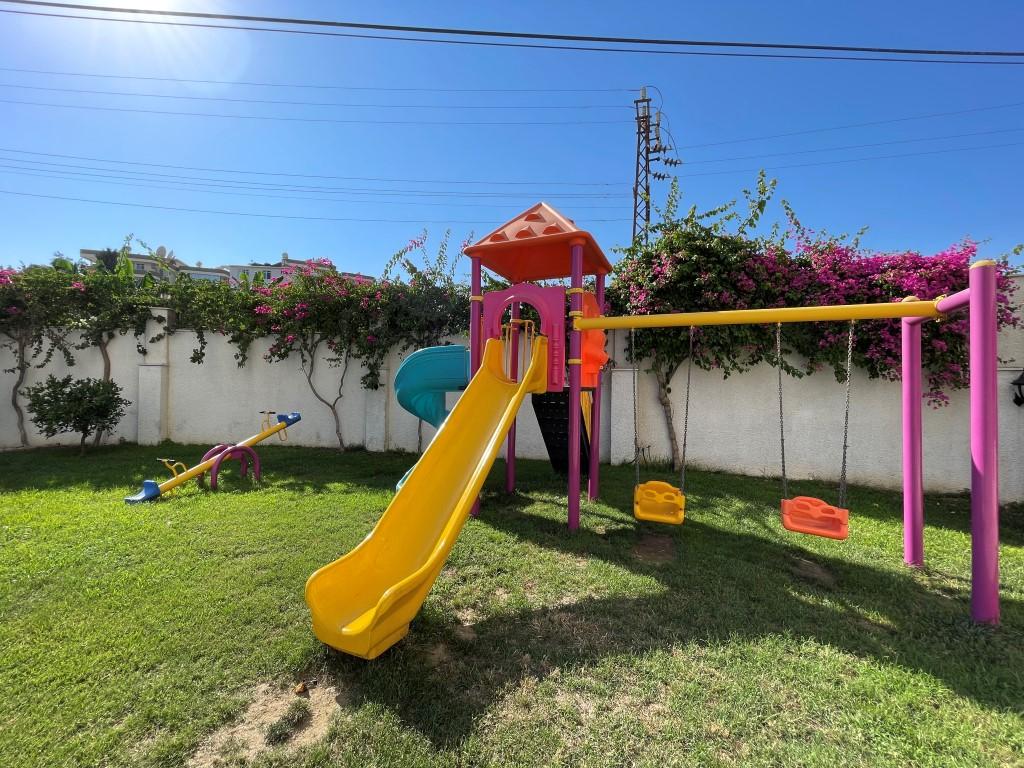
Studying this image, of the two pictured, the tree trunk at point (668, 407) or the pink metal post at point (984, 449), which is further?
→ the tree trunk at point (668, 407)

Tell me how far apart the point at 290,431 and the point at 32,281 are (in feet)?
18.3

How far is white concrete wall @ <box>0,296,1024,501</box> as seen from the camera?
6.02 m

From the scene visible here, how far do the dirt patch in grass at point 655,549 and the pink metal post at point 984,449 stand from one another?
1836mm

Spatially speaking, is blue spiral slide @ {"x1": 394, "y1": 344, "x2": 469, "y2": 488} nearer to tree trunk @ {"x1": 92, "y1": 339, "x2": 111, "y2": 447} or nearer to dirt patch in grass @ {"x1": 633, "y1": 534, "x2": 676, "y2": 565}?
dirt patch in grass @ {"x1": 633, "y1": 534, "x2": 676, "y2": 565}

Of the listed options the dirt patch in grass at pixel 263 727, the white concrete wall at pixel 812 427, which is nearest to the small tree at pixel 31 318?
the dirt patch in grass at pixel 263 727

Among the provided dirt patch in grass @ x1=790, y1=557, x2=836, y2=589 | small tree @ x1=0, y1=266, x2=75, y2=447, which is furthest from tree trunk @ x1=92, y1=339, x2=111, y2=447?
dirt patch in grass @ x1=790, y1=557, x2=836, y2=589

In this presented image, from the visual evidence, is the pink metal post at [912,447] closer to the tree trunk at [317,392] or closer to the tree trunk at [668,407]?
the tree trunk at [668,407]

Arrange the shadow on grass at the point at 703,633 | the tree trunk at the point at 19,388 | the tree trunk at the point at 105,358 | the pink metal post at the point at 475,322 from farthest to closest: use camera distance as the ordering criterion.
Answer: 1. the tree trunk at the point at 105,358
2. the tree trunk at the point at 19,388
3. the pink metal post at the point at 475,322
4. the shadow on grass at the point at 703,633

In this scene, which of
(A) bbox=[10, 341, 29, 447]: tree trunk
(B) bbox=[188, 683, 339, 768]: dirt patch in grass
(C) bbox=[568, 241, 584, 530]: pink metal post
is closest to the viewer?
(B) bbox=[188, 683, 339, 768]: dirt patch in grass

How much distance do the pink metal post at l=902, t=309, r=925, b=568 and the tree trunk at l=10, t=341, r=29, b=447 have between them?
13.8 m

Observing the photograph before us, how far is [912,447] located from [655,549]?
217 cm

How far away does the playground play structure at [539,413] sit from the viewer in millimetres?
2393

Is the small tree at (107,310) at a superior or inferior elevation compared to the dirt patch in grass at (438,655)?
superior

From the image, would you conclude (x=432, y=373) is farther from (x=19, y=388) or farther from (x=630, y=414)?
(x=19, y=388)
